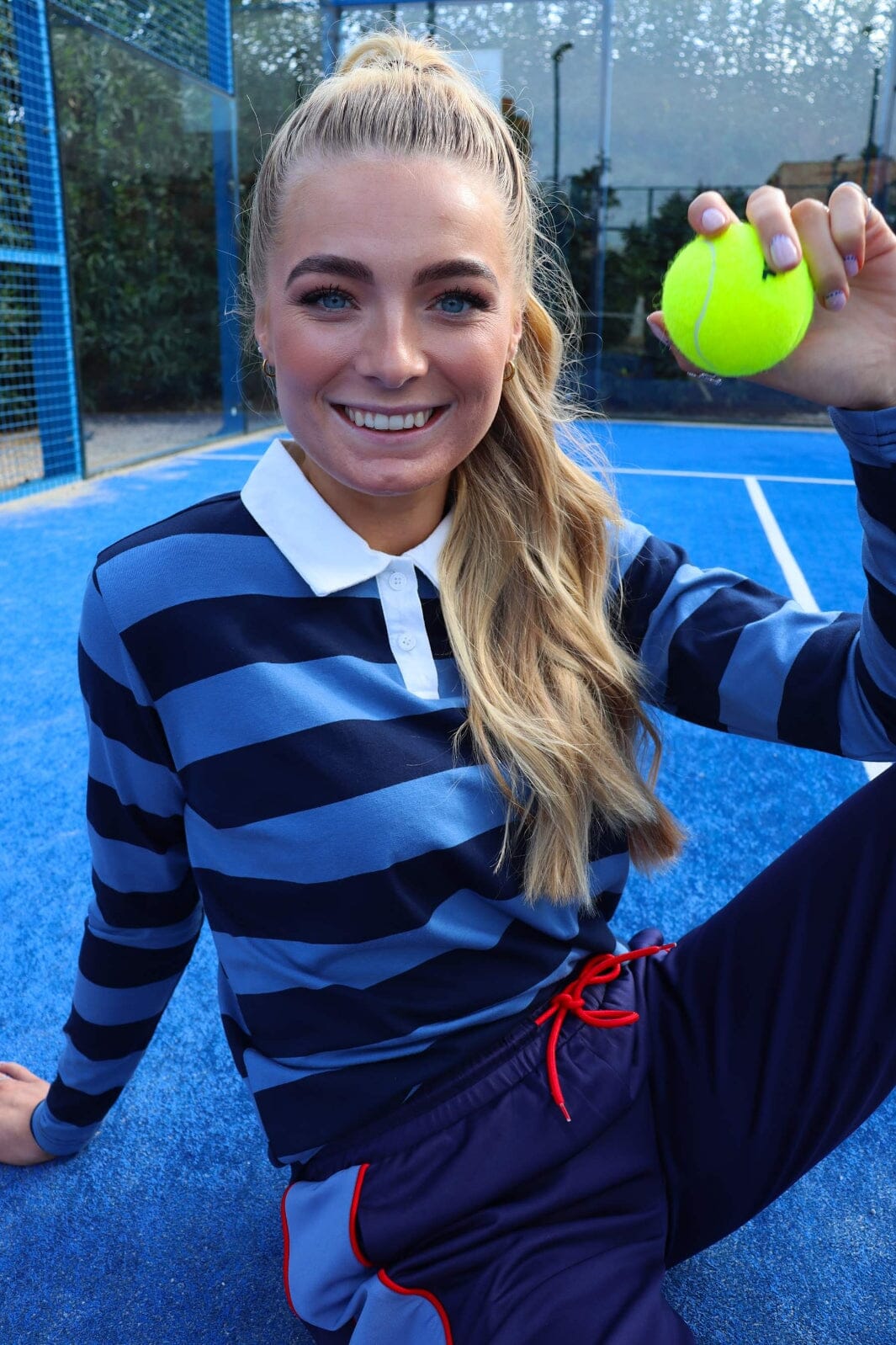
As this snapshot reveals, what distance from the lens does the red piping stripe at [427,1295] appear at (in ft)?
3.32

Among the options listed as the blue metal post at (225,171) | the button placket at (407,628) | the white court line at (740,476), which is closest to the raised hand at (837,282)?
the button placket at (407,628)

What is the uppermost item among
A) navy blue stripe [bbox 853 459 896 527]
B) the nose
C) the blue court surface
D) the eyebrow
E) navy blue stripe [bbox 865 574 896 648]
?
the eyebrow

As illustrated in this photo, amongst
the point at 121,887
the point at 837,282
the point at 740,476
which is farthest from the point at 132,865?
the point at 740,476

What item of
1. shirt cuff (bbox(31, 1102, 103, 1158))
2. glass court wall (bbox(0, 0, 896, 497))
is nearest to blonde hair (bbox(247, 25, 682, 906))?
shirt cuff (bbox(31, 1102, 103, 1158))

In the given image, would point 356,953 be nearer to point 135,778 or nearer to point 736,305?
point 135,778

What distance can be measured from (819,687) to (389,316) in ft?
2.02

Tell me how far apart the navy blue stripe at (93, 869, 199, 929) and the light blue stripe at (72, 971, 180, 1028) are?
103mm

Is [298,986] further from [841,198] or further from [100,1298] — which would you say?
[841,198]

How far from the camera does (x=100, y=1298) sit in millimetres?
1414

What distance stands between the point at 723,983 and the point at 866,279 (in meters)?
0.78

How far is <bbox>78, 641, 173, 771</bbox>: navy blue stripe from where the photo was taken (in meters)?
1.14

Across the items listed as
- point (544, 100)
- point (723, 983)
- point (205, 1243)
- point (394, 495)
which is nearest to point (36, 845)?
point (205, 1243)

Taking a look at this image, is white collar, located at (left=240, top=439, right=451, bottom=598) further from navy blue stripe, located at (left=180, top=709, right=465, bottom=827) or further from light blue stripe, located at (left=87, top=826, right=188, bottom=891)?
light blue stripe, located at (left=87, top=826, right=188, bottom=891)

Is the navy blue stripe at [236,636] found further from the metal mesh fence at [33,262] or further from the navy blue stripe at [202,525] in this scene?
the metal mesh fence at [33,262]
